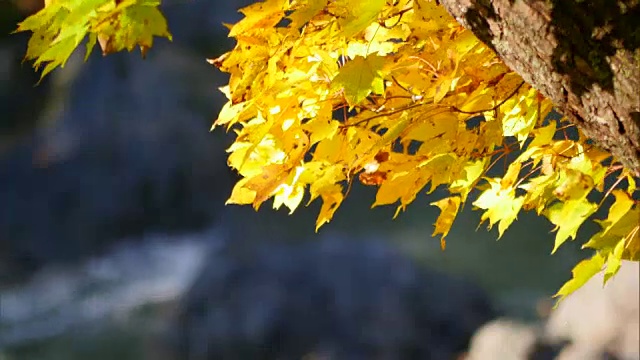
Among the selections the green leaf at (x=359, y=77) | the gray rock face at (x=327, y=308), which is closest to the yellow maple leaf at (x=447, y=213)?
the green leaf at (x=359, y=77)

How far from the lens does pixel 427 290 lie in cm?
547

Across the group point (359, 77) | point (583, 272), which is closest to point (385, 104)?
point (359, 77)

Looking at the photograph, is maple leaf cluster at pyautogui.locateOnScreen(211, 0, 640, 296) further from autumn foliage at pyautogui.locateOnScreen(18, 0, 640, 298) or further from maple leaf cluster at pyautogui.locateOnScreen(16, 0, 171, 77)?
maple leaf cluster at pyautogui.locateOnScreen(16, 0, 171, 77)

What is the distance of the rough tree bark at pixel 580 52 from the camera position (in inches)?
33.0

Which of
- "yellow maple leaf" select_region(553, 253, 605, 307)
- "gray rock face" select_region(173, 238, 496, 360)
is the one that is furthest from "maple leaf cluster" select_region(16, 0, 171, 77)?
"gray rock face" select_region(173, 238, 496, 360)

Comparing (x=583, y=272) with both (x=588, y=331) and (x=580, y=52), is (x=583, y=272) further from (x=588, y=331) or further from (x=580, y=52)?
(x=588, y=331)

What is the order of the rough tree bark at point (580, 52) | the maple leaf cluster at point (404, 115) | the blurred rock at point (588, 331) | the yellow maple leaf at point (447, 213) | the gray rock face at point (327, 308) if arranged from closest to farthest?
the rough tree bark at point (580, 52)
the maple leaf cluster at point (404, 115)
the yellow maple leaf at point (447, 213)
the blurred rock at point (588, 331)
the gray rock face at point (327, 308)

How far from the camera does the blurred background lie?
5.11 meters

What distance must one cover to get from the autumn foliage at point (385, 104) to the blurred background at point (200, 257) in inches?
113

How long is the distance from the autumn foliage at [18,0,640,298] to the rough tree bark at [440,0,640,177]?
185 mm

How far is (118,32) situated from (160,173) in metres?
8.21

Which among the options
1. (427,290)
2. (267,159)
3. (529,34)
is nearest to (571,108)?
(529,34)

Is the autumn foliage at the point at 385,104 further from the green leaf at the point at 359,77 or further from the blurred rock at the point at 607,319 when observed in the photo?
the blurred rock at the point at 607,319

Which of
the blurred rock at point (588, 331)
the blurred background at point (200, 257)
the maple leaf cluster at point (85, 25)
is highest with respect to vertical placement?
the maple leaf cluster at point (85, 25)
